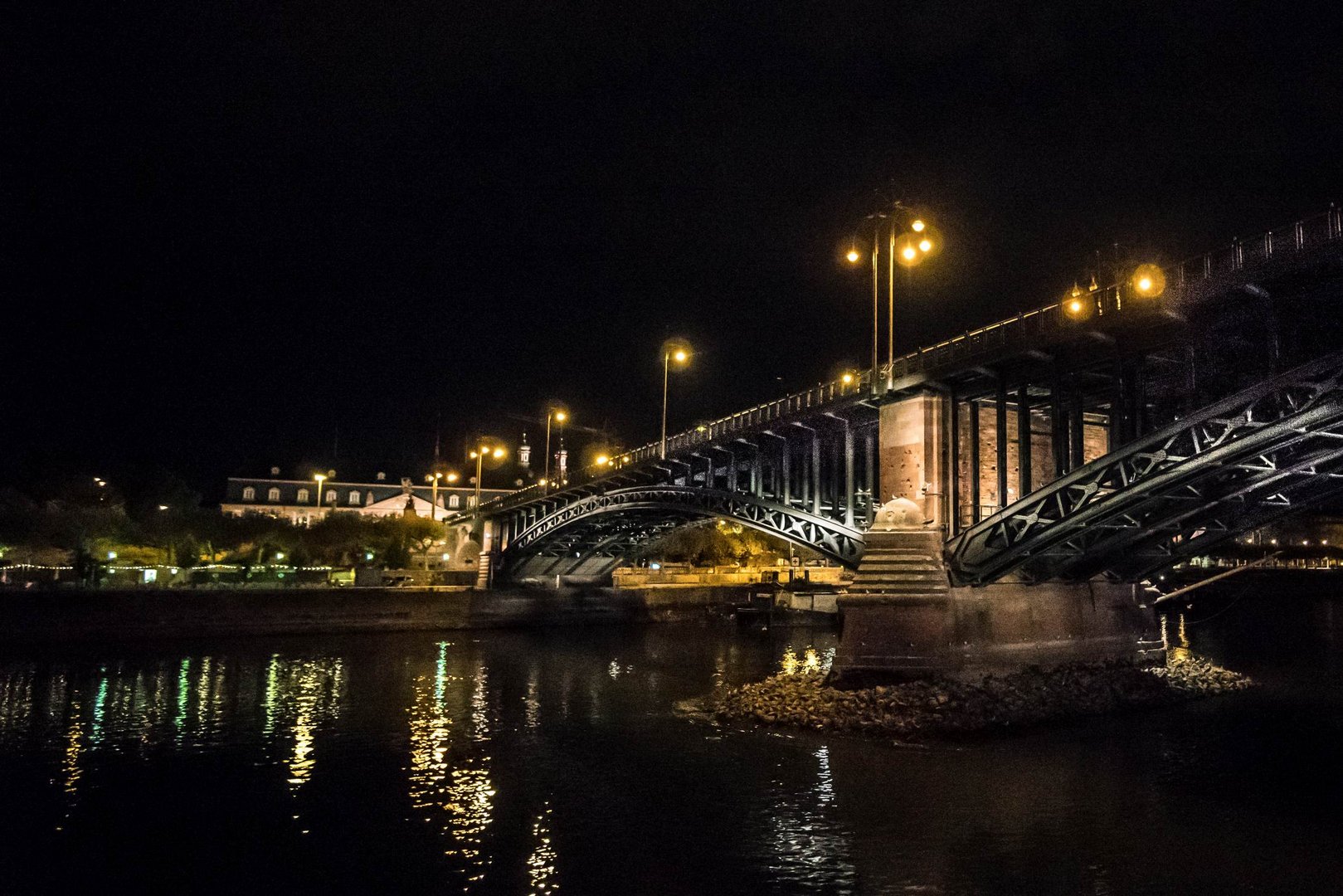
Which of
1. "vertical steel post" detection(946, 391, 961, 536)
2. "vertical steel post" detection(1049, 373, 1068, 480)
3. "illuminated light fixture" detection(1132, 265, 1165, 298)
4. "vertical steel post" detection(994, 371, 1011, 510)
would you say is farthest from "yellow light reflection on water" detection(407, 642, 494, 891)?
"illuminated light fixture" detection(1132, 265, 1165, 298)

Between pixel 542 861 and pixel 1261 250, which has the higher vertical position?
pixel 1261 250

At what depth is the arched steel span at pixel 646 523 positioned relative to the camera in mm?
36312

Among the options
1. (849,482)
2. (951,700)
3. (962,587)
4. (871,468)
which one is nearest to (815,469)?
(871,468)

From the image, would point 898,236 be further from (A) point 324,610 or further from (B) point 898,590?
(A) point 324,610

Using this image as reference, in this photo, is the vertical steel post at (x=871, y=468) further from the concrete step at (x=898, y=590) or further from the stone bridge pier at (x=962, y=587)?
the concrete step at (x=898, y=590)

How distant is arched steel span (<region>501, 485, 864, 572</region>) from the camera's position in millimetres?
36312

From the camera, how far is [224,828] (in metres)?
15.3

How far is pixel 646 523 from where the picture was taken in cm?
6328

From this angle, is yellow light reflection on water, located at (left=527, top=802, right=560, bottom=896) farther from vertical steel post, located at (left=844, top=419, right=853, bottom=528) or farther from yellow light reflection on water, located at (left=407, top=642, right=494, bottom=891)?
vertical steel post, located at (left=844, top=419, right=853, bottom=528)

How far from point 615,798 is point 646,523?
45.9 metres

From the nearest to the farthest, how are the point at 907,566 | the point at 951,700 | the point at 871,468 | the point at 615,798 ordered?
1. the point at 615,798
2. the point at 951,700
3. the point at 907,566
4. the point at 871,468

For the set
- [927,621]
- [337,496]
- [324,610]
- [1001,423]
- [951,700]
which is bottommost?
[951,700]

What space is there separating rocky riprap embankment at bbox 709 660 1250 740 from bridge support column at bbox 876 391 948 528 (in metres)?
6.06

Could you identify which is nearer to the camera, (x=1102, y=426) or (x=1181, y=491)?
(x=1181, y=491)
